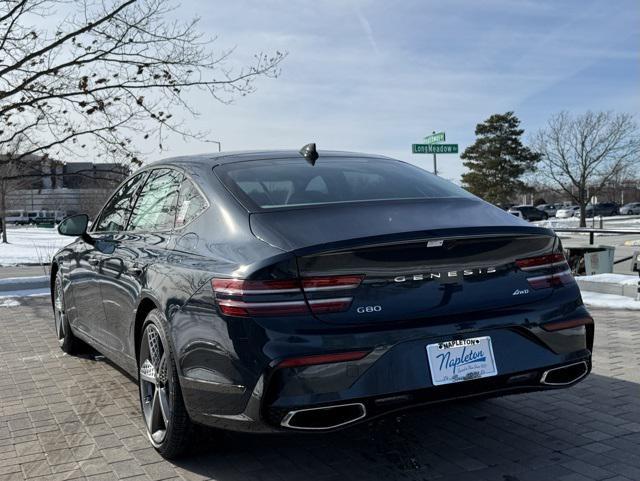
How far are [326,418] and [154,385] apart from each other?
127 centimetres

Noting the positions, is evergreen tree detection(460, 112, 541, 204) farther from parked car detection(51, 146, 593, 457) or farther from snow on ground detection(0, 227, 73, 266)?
parked car detection(51, 146, 593, 457)

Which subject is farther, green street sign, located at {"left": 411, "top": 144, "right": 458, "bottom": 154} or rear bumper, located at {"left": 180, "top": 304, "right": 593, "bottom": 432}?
green street sign, located at {"left": 411, "top": 144, "right": 458, "bottom": 154}

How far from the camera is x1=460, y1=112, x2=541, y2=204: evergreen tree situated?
2311 inches

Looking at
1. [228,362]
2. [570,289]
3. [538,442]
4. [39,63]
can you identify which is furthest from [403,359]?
[39,63]

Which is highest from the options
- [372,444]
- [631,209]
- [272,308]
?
[272,308]

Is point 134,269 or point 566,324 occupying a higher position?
point 134,269

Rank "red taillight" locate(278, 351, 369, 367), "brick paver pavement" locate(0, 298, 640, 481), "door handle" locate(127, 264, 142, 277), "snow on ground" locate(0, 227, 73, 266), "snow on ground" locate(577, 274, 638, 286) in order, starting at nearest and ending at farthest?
"red taillight" locate(278, 351, 369, 367) < "brick paver pavement" locate(0, 298, 640, 481) < "door handle" locate(127, 264, 142, 277) < "snow on ground" locate(577, 274, 638, 286) < "snow on ground" locate(0, 227, 73, 266)

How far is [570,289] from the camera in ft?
10.6

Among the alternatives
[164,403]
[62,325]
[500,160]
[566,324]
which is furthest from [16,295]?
[500,160]

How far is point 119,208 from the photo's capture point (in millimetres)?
4863

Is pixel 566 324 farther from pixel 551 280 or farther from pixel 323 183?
pixel 323 183

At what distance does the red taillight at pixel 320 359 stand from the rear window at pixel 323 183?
34.2 inches

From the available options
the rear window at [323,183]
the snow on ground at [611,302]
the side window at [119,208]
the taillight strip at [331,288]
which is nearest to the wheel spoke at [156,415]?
the rear window at [323,183]

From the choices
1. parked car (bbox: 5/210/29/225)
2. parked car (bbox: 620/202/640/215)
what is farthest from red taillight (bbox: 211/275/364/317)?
parked car (bbox: 5/210/29/225)
